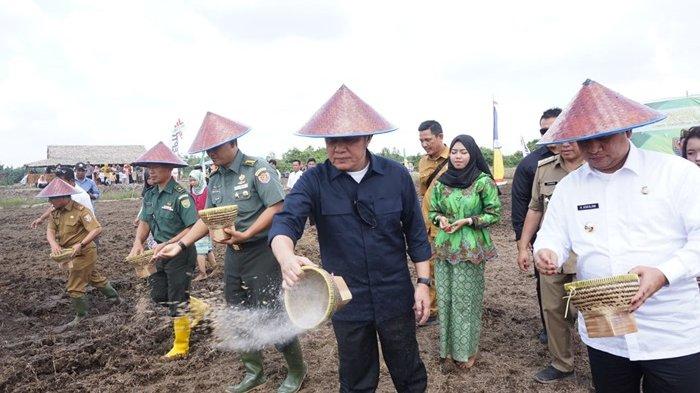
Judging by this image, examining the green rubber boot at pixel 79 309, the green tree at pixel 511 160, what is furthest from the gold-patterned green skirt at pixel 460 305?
the green tree at pixel 511 160

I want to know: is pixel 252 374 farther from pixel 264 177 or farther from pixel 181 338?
pixel 264 177

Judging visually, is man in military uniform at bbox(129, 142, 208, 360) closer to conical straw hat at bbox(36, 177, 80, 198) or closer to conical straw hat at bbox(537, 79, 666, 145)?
conical straw hat at bbox(36, 177, 80, 198)

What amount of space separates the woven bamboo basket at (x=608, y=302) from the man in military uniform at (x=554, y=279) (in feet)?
5.60

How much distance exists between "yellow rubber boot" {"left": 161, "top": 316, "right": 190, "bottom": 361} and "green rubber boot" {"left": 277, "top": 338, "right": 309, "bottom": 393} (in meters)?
1.36

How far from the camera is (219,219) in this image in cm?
340

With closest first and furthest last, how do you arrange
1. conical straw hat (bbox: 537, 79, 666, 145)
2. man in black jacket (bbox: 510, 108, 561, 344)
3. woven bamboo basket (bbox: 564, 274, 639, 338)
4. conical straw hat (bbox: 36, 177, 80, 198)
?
woven bamboo basket (bbox: 564, 274, 639, 338)
conical straw hat (bbox: 537, 79, 666, 145)
man in black jacket (bbox: 510, 108, 561, 344)
conical straw hat (bbox: 36, 177, 80, 198)

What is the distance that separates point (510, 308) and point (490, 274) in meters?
1.47

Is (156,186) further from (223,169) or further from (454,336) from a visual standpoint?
(454,336)

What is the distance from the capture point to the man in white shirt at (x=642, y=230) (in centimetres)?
192

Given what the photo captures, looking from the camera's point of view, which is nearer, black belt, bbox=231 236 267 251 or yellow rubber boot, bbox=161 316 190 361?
black belt, bbox=231 236 267 251

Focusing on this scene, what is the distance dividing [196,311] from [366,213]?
2993 millimetres

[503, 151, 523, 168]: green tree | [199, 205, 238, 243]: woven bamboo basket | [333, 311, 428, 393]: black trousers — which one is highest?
[503, 151, 523, 168]: green tree

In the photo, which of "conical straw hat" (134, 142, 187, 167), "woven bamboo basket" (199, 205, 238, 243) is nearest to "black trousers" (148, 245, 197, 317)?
"conical straw hat" (134, 142, 187, 167)

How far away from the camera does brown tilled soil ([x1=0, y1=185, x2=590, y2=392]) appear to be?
394 centimetres
